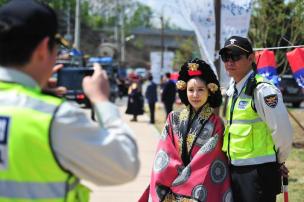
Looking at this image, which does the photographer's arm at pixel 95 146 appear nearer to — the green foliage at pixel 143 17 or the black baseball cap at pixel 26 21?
the black baseball cap at pixel 26 21

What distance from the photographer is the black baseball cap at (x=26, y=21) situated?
195 centimetres

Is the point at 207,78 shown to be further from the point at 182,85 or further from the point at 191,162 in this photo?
the point at 191,162

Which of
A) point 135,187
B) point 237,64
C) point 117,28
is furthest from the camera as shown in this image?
point 117,28

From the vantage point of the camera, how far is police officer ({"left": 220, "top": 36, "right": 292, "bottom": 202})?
3.98 metres

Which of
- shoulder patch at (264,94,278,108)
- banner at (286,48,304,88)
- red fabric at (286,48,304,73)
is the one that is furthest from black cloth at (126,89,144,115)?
shoulder patch at (264,94,278,108)

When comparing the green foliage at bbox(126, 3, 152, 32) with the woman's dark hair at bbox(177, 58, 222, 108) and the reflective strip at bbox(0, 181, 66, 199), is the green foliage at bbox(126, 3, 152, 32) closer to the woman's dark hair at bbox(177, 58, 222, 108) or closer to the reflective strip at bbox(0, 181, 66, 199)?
the woman's dark hair at bbox(177, 58, 222, 108)

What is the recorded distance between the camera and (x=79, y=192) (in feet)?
6.92

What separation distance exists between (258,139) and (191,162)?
533 millimetres

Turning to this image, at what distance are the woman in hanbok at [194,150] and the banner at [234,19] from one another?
3.87 meters

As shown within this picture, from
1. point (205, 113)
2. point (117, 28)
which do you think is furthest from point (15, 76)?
point (117, 28)

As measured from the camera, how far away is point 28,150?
1.88m

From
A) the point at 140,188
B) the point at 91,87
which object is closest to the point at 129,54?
the point at 140,188

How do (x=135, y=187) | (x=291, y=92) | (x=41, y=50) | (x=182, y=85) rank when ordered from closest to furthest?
(x=41, y=50) < (x=182, y=85) < (x=135, y=187) < (x=291, y=92)

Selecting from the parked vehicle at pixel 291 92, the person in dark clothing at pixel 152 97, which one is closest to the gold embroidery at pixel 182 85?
the person in dark clothing at pixel 152 97
